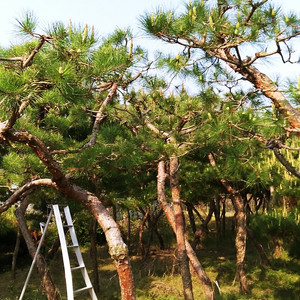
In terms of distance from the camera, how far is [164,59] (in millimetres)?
3971

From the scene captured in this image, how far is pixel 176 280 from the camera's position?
7.86 metres

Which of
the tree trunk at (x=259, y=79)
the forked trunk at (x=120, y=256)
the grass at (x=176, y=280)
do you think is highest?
the tree trunk at (x=259, y=79)

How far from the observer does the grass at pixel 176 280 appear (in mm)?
6887

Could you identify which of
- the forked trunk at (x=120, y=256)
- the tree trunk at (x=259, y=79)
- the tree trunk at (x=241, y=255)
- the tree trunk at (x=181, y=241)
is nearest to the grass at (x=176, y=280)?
the tree trunk at (x=241, y=255)

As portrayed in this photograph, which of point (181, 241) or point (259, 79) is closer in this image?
point (259, 79)

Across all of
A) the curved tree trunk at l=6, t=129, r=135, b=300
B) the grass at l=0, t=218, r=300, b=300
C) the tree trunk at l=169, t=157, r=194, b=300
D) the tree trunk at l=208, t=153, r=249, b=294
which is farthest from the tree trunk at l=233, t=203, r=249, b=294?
the curved tree trunk at l=6, t=129, r=135, b=300

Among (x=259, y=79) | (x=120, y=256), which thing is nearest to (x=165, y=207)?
(x=120, y=256)

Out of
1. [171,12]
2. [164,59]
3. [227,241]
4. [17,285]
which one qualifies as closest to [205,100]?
[164,59]

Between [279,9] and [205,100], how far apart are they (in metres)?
1.17

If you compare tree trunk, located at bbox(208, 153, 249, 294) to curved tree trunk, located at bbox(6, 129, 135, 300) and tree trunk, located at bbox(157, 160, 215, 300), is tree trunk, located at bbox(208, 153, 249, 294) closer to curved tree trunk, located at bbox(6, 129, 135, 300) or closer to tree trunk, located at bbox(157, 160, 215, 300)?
tree trunk, located at bbox(157, 160, 215, 300)

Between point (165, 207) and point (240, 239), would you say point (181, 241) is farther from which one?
point (240, 239)

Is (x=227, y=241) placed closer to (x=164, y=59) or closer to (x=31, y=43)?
(x=164, y=59)

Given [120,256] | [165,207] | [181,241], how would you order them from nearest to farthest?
[120,256] < [181,241] < [165,207]

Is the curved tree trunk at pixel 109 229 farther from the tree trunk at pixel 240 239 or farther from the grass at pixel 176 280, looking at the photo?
the tree trunk at pixel 240 239
